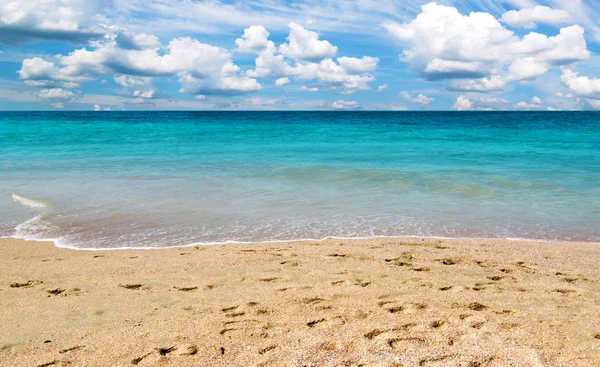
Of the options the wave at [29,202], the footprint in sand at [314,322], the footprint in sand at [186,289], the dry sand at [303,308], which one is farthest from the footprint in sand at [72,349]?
the wave at [29,202]

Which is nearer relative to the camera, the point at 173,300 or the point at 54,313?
the point at 54,313

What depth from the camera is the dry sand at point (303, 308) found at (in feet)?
13.0

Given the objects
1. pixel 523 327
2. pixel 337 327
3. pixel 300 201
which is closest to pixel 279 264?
pixel 337 327

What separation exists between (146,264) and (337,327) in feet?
12.6

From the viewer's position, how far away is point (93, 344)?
13.9 ft

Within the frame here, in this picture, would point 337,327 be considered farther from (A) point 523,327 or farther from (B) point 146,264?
(B) point 146,264

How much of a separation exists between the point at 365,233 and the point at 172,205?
525cm

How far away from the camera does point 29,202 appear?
39.1ft

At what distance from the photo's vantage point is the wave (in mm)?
11492

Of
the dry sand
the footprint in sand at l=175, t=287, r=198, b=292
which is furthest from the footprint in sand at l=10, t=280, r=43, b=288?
the footprint in sand at l=175, t=287, r=198, b=292

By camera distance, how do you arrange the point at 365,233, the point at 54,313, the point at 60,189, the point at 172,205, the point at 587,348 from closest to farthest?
the point at 587,348
the point at 54,313
the point at 365,233
the point at 172,205
the point at 60,189

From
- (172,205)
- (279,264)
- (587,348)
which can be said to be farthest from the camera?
(172,205)

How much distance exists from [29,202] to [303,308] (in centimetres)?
1019

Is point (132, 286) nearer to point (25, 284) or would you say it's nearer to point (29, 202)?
point (25, 284)
